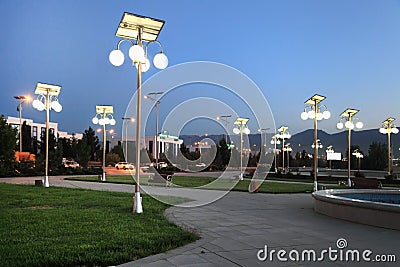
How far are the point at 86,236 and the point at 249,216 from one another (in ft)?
15.1

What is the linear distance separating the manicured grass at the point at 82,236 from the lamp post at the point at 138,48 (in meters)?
1.40

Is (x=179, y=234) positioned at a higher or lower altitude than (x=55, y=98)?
lower

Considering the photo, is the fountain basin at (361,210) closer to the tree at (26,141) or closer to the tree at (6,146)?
A: the tree at (6,146)

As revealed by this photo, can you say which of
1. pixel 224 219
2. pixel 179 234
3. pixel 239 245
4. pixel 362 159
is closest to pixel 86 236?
pixel 179 234

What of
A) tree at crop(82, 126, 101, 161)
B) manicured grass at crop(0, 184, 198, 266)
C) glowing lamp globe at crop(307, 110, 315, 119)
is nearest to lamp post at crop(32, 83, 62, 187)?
manicured grass at crop(0, 184, 198, 266)

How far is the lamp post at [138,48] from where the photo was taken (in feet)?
30.2

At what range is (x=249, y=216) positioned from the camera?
31.6 feet

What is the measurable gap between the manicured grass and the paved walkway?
398mm

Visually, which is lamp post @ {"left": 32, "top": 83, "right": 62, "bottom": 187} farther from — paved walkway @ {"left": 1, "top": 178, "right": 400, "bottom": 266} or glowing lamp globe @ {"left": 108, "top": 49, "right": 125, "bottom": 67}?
paved walkway @ {"left": 1, "top": 178, "right": 400, "bottom": 266}

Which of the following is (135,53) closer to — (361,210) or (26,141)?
(361,210)

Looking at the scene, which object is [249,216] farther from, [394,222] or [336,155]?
[336,155]

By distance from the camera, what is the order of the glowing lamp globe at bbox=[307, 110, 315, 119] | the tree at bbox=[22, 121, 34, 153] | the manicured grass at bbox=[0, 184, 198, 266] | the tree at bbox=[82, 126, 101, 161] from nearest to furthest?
the manicured grass at bbox=[0, 184, 198, 266], the glowing lamp globe at bbox=[307, 110, 315, 119], the tree at bbox=[82, 126, 101, 161], the tree at bbox=[22, 121, 34, 153]

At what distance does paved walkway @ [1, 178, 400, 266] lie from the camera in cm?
521

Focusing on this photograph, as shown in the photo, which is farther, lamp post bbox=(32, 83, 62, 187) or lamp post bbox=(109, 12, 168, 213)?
lamp post bbox=(32, 83, 62, 187)
